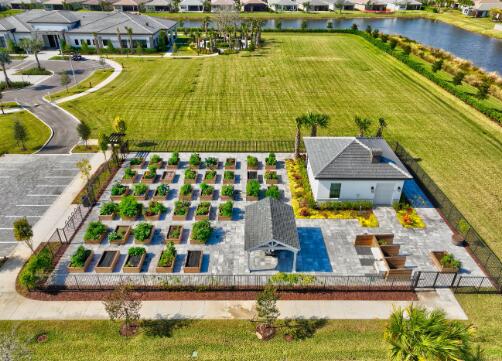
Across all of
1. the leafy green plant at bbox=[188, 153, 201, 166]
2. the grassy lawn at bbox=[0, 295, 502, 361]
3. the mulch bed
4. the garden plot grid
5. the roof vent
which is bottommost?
the grassy lawn at bbox=[0, 295, 502, 361]

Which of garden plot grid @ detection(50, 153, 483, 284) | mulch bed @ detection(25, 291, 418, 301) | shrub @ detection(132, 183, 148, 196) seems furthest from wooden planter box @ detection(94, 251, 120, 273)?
shrub @ detection(132, 183, 148, 196)

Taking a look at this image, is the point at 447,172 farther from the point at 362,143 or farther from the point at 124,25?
the point at 124,25

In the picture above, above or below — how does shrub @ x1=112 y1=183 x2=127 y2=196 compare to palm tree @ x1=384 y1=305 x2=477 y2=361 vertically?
below

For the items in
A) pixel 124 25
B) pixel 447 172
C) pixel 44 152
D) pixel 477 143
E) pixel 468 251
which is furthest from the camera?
pixel 124 25

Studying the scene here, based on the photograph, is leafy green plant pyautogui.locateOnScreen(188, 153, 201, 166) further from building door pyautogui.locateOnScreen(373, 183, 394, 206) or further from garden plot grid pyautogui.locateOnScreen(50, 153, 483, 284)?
building door pyautogui.locateOnScreen(373, 183, 394, 206)

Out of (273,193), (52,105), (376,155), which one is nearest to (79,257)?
(273,193)

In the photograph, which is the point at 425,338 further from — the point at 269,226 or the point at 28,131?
the point at 28,131

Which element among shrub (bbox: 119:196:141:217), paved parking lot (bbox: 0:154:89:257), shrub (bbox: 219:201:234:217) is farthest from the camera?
paved parking lot (bbox: 0:154:89:257)

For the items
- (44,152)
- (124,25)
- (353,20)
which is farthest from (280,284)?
(353,20)
